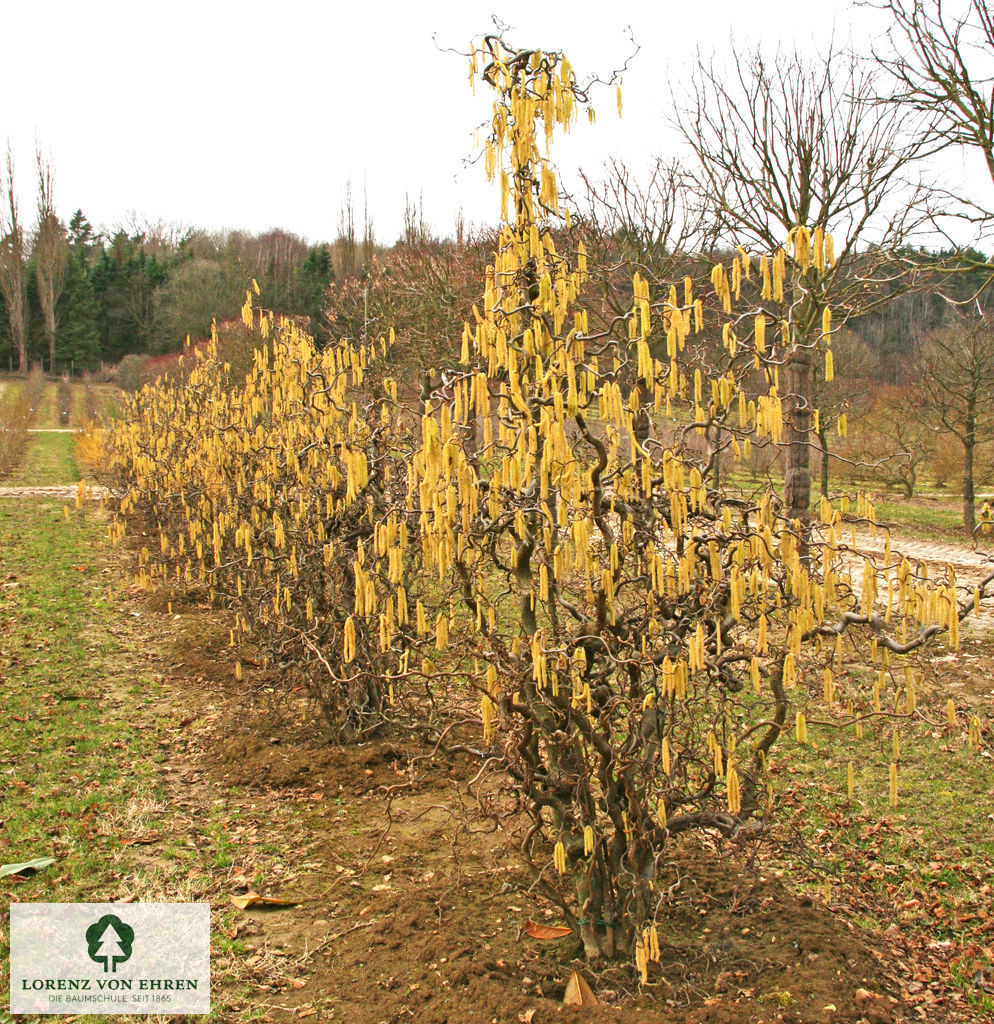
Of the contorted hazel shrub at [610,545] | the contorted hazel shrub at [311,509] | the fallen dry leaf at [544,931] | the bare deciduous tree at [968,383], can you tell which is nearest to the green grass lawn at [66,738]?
the contorted hazel shrub at [311,509]

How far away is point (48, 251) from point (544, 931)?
53.0 meters

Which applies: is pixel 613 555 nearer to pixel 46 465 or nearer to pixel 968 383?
pixel 968 383

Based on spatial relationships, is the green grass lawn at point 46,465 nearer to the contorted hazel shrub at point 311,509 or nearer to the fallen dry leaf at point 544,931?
the contorted hazel shrub at point 311,509

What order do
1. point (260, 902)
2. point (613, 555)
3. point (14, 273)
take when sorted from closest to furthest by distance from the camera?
1. point (613, 555)
2. point (260, 902)
3. point (14, 273)

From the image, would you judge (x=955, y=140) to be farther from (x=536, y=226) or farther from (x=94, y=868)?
(x=94, y=868)

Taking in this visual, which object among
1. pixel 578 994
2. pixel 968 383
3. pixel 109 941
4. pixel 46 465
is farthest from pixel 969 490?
pixel 46 465

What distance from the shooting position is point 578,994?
9.74ft

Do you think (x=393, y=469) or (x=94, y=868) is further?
(x=393, y=469)

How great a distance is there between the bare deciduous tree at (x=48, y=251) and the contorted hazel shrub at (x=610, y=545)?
2045 inches

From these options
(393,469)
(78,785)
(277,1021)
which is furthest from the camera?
(393,469)

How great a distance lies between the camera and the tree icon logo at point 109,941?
3.40 m

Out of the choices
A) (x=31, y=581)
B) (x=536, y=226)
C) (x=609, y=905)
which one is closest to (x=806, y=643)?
(x=609, y=905)

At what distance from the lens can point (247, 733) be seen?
5.86 metres

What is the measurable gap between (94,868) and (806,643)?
136 inches
